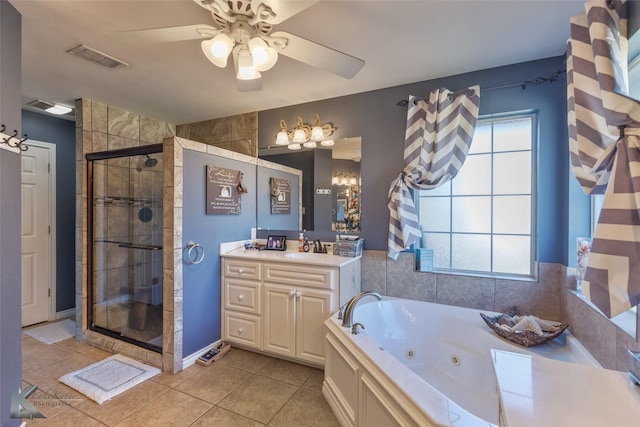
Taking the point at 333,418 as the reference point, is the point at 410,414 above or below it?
above

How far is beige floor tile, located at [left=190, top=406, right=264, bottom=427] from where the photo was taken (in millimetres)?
1624

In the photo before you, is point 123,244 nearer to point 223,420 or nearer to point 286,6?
point 223,420

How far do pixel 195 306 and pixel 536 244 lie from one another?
2.81 m

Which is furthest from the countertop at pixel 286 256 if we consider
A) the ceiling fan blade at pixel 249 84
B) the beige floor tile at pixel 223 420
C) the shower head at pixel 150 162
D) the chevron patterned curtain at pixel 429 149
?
the ceiling fan blade at pixel 249 84

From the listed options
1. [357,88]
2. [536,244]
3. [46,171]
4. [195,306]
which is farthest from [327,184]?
[46,171]

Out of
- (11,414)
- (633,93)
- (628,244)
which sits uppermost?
(633,93)

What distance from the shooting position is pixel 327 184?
275cm

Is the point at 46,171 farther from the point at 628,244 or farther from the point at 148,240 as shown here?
the point at 628,244

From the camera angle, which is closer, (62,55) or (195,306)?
(62,55)

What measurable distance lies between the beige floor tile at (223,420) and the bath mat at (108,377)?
2.34 feet

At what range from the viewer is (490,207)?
2.27m

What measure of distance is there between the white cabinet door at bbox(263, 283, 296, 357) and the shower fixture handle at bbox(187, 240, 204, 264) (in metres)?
0.62

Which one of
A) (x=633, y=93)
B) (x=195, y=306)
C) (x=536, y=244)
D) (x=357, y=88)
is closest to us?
(x=633, y=93)

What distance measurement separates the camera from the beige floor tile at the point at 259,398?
1.73 meters
